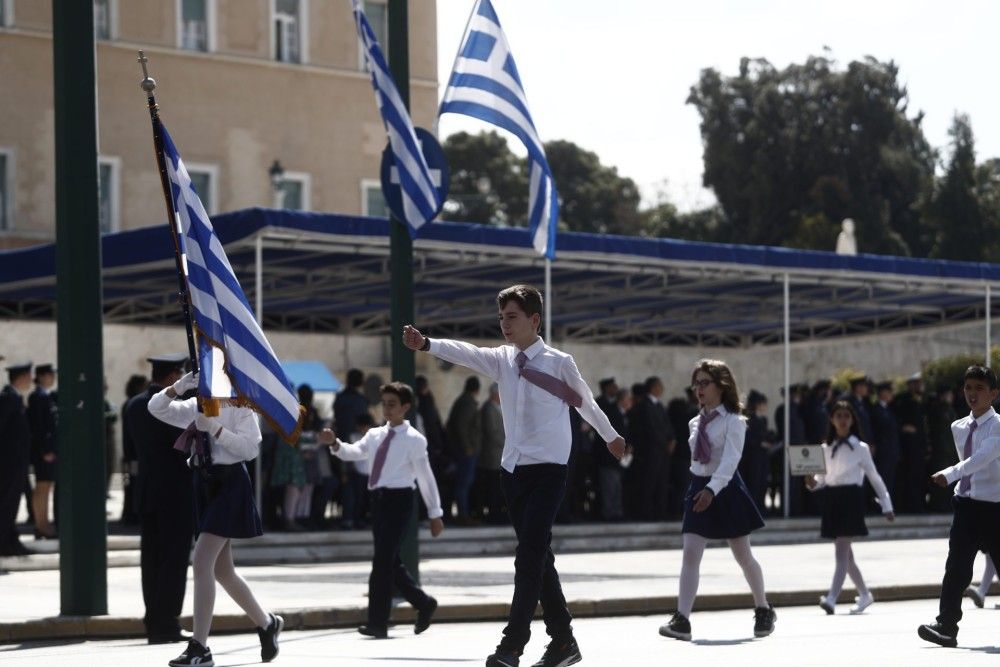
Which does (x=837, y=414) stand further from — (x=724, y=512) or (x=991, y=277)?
(x=991, y=277)

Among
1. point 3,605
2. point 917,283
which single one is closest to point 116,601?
point 3,605

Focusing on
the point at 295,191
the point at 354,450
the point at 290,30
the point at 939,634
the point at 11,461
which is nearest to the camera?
the point at 939,634

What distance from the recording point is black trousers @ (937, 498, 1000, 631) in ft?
39.3

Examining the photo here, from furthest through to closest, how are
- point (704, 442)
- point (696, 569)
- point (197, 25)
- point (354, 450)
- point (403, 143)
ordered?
point (197, 25), point (403, 143), point (354, 450), point (704, 442), point (696, 569)

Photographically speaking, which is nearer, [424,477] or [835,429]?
[424,477]

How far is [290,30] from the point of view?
42.8m

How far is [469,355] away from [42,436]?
1263cm

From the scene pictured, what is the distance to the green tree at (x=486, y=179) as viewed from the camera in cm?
7950

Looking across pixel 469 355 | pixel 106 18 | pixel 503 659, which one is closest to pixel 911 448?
pixel 469 355

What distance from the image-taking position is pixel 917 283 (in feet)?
94.0

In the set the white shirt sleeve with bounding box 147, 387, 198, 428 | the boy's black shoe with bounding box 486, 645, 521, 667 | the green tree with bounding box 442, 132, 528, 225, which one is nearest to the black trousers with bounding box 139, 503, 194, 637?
the white shirt sleeve with bounding box 147, 387, 198, 428

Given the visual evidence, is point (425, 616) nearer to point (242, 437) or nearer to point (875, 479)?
point (242, 437)

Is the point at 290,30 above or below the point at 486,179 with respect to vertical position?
above

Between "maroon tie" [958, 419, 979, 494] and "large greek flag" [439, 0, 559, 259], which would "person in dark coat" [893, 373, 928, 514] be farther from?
"maroon tie" [958, 419, 979, 494]
